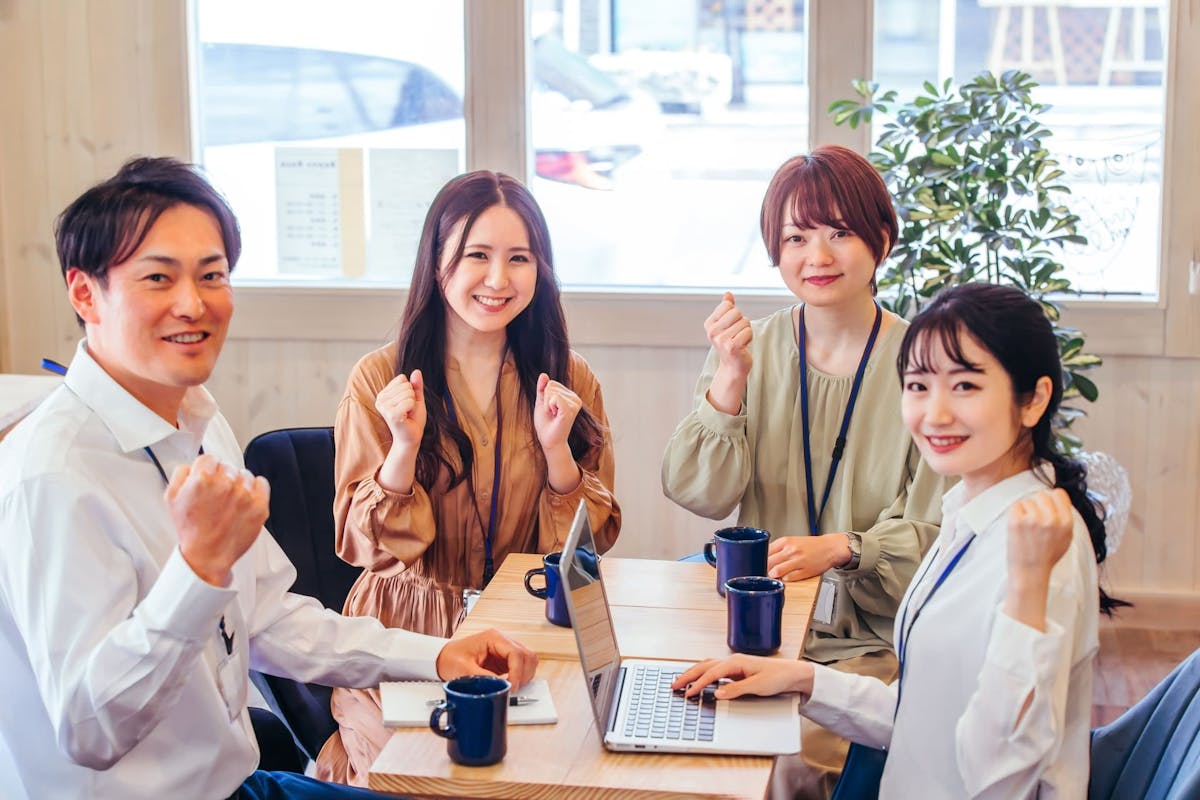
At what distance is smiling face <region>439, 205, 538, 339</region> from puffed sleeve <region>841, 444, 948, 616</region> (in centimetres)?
71

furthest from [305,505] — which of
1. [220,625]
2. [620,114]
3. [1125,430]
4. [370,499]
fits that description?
[1125,430]

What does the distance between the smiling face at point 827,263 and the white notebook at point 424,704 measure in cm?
91

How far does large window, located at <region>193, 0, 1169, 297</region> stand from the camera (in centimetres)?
365

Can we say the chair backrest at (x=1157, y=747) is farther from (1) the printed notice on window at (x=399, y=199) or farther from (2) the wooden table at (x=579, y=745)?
(1) the printed notice on window at (x=399, y=199)

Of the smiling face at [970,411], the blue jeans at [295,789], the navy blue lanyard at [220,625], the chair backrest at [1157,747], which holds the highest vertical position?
the smiling face at [970,411]

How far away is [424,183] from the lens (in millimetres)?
Answer: 3936

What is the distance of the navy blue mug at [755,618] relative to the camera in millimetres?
1686

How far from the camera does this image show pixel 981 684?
1370mm

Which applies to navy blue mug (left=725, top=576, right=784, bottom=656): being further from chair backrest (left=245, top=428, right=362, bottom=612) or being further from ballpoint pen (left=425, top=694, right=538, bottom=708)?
chair backrest (left=245, top=428, right=362, bottom=612)

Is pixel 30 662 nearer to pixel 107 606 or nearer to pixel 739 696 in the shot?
pixel 107 606

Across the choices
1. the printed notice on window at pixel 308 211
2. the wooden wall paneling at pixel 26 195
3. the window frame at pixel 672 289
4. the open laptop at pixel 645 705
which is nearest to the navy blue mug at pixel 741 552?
the open laptop at pixel 645 705

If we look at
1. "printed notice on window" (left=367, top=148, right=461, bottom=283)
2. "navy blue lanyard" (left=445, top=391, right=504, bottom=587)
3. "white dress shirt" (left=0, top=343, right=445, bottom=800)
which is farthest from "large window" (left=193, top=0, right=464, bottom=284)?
"white dress shirt" (left=0, top=343, right=445, bottom=800)

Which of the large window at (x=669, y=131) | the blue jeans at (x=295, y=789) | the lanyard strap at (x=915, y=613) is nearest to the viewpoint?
the lanyard strap at (x=915, y=613)

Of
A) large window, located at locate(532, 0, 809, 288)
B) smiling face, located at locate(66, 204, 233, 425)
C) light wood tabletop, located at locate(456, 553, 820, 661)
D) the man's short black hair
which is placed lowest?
light wood tabletop, located at locate(456, 553, 820, 661)
